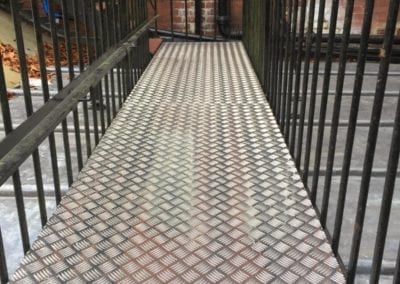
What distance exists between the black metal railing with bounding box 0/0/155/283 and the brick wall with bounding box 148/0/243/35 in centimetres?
301

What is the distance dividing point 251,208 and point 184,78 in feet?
6.46

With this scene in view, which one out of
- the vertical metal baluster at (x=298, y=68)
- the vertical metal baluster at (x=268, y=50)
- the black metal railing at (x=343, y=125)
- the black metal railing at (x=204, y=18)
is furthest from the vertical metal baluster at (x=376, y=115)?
the black metal railing at (x=204, y=18)

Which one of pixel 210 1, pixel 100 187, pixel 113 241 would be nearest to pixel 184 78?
pixel 100 187

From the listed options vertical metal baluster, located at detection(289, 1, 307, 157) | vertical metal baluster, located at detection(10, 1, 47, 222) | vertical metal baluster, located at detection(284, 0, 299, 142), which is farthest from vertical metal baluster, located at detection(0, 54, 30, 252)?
vertical metal baluster, located at detection(284, 0, 299, 142)

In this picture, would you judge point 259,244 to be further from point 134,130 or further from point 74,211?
point 134,130

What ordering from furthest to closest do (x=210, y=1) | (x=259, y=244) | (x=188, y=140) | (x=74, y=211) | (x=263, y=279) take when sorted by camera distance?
(x=210, y=1) < (x=188, y=140) < (x=74, y=211) < (x=259, y=244) < (x=263, y=279)

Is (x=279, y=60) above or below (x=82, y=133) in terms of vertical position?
above

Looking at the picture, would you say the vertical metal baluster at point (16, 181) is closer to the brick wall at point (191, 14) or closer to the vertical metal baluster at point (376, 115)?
the vertical metal baluster at point (376, 115)

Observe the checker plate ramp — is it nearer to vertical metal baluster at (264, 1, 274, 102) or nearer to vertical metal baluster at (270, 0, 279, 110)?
vertical metal baluster at (270, 0, 279, 110)

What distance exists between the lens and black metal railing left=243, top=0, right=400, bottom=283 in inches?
52.7

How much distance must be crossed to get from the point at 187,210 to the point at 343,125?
1437mm

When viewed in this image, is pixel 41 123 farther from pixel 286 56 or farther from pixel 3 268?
pixel 286 56

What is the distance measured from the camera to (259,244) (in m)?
1.70

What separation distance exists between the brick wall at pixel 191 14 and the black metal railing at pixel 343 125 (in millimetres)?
2828
